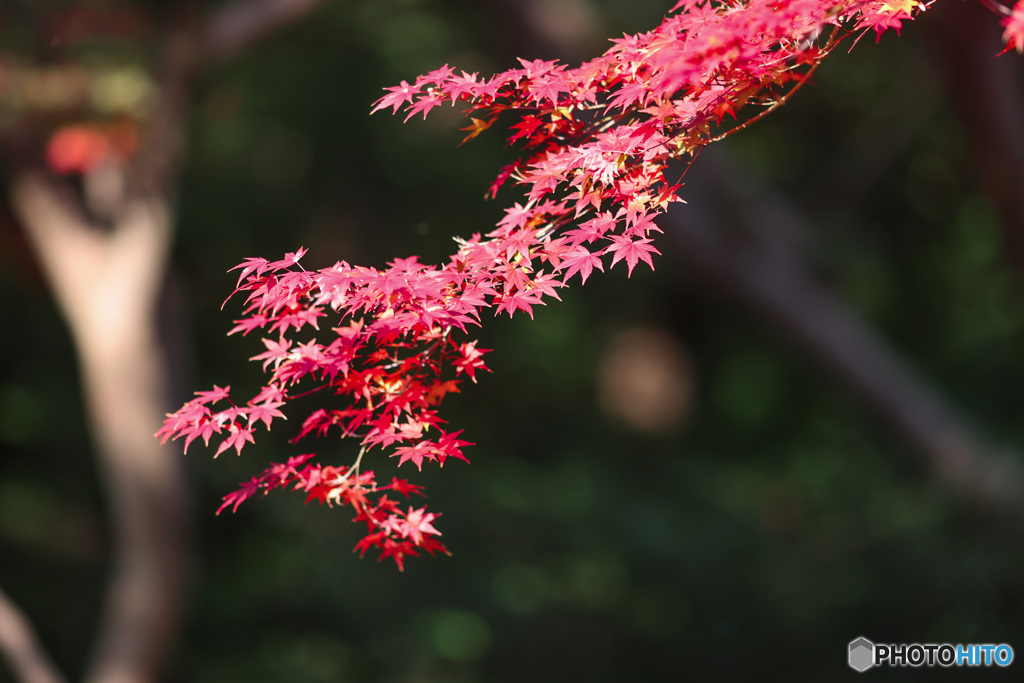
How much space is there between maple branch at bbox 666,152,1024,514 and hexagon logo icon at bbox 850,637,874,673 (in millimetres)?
1114

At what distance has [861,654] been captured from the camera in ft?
15.3

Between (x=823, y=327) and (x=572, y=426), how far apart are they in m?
4.28

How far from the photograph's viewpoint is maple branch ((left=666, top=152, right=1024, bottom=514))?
16.6ft

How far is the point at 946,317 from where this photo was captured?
902 centimetres

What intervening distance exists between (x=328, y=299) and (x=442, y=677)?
4.21 m

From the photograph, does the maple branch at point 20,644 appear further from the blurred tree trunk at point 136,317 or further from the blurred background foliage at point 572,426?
the blurred background foliage at point 572,426

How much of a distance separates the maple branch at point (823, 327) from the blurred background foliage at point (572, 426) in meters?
0.23

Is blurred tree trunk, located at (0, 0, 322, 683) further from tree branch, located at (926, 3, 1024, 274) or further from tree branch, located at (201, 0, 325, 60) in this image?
tree branch, located at (926, 3, 1024, 274)

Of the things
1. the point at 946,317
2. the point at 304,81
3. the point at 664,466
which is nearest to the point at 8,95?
the point at 304,81

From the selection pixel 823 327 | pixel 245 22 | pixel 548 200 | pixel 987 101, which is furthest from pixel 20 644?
pixel 987 101

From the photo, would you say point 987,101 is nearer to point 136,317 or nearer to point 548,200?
point 548,200

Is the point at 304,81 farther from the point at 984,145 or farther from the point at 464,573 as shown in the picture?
the point at 984,145

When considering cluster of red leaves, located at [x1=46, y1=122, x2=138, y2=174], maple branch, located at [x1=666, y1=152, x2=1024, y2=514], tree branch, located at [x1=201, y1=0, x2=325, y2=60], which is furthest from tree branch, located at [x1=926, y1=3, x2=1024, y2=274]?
cluster of red leaves, located at [x1=46, y1=122, x2=138, y2=174]

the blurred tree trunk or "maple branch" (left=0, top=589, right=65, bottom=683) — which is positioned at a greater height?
the blurred tree trunk
